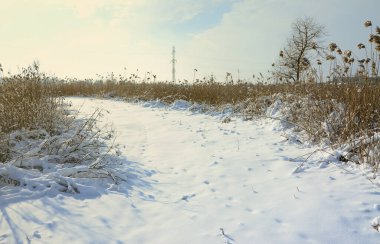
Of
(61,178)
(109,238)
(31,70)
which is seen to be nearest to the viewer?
(109,238)

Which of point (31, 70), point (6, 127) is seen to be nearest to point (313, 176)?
point (6, 127)

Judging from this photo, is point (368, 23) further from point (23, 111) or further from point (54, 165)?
point (23, 111)

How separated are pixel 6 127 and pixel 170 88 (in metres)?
8.93

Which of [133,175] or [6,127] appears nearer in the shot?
[133,175]

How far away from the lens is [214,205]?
2.90 meters

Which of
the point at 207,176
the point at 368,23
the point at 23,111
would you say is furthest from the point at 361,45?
the point at 23,111

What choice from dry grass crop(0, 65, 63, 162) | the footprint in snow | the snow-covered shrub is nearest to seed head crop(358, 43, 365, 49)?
the footprint in snow

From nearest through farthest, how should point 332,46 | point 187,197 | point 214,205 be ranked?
point 214,205
point 187,197
point 332,46

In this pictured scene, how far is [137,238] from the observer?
94.1 inches

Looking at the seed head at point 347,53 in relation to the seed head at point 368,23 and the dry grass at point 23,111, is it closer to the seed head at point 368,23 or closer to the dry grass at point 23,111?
the seed head at point 368,23

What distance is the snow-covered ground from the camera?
2354 mm

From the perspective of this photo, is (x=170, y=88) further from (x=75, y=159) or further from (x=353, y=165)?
(x=353, y=165)

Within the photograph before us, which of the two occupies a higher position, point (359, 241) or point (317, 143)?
point (317, 143)

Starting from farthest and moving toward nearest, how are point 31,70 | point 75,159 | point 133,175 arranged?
point 31,70, point 75,159, point 133,175
